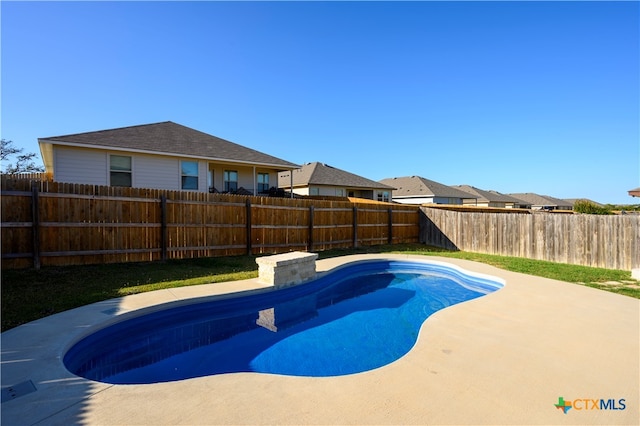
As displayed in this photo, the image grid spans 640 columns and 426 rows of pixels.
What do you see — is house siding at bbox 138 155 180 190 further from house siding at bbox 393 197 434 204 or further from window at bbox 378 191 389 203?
house siding at bbox 393 197 434 204

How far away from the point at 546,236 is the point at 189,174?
1640 cm

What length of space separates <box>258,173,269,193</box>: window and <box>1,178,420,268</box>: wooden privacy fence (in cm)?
777

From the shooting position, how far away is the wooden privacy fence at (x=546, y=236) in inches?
413

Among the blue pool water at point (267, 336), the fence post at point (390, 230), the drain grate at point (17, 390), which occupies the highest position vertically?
the fence post at point (390, 230)

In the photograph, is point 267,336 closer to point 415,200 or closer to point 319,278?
point 319,278

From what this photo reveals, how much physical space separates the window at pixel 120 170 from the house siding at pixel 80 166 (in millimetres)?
237

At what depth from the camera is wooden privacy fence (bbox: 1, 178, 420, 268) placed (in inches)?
313

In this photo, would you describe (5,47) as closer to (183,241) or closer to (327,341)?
(183,241)

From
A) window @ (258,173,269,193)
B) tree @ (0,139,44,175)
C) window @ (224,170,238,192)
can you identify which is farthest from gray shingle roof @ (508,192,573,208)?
tree @ (0,139,44,175)

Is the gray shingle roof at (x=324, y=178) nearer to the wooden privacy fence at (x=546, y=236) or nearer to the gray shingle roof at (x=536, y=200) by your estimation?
the wooden privacy fence at (x=546, y=236)

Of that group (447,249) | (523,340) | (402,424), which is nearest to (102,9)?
(402,424)

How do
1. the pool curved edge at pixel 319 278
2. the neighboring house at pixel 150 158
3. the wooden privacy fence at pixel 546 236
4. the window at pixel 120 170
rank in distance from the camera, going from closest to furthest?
the pool curved edge at pixel 319 278
the wooden privacy fence at pixel 546 236
the neighboring house at pixel 150 158
the window at pixel 120 170

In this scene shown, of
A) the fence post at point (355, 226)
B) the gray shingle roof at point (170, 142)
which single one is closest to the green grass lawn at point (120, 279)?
the fence post at point (355, 226)

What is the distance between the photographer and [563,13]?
1159 cm
